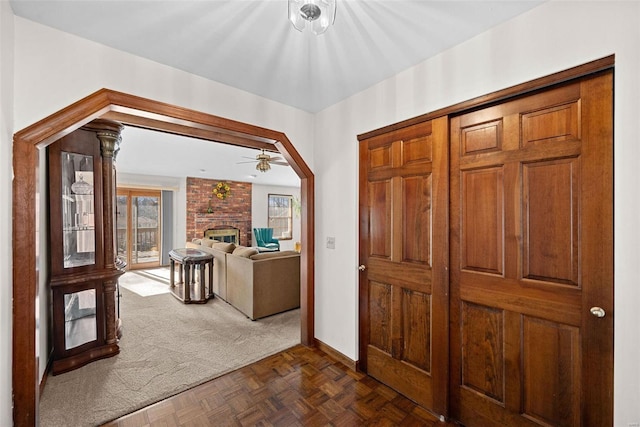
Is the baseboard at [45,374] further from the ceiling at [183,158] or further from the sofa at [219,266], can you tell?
the ceiling at [183,158]

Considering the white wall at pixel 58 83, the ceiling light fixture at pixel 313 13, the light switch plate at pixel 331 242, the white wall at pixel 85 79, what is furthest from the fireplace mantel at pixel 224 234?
the ceiling light fixture at pixel 313 13

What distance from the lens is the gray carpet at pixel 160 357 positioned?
195cm

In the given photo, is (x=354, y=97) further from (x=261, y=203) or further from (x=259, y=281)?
(x=261, y=203)

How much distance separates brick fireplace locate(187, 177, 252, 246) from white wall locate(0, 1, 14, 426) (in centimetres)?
614

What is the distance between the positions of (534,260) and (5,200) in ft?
9.25

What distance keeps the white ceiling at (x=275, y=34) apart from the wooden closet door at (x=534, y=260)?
580 mm

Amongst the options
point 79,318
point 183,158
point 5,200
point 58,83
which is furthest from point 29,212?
point 183,158

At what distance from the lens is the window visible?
29.9 feet

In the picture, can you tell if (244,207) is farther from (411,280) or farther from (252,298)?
(411,280)

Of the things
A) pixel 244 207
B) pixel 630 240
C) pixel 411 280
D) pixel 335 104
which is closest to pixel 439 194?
pixel 411 280

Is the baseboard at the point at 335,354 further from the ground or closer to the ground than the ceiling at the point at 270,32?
closer to the ground

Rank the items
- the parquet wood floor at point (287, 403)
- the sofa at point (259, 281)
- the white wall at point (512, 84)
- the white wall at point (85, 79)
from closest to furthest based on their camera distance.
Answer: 1. the white wall at point (512, 84)
2. the white wall at point (85, 79)
3. the parquet wood floor at point (287, 403)
4. the sofa at point (259, 281)

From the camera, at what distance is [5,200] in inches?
54.9

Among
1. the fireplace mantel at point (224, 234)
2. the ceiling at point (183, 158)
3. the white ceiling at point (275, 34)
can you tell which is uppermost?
the white ceiling at point (275, 34)
